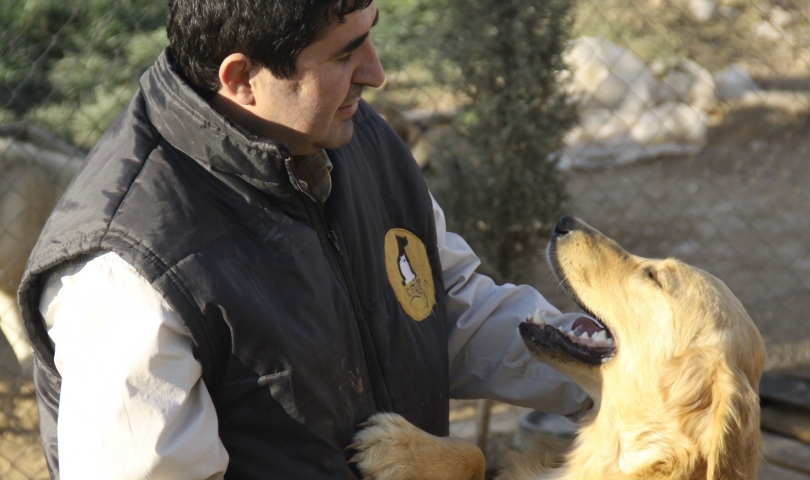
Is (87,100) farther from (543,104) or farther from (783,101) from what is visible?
(783,101)

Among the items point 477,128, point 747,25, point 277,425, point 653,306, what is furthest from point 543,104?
point 747,25

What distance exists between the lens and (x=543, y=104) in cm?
475

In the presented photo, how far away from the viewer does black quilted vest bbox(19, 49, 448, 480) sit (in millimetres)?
1605

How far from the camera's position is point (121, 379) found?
150cm

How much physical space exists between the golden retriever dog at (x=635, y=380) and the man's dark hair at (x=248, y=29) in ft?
3.21

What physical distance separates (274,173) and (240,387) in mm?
496

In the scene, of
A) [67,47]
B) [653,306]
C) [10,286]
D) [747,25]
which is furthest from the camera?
[747,25]

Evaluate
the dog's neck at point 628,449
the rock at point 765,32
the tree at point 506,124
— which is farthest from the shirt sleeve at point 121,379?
the rock at point 765,32

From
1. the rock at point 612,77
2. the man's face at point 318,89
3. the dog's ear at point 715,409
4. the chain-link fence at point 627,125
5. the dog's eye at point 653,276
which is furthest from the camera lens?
the rock at point 612,77

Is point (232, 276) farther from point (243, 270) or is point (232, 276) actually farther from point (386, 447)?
point (386, 447)

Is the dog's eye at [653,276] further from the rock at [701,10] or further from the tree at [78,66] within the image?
the rock at [701,10]

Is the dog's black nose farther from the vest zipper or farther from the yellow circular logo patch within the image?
the vest zipper

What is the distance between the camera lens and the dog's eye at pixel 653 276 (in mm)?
2597

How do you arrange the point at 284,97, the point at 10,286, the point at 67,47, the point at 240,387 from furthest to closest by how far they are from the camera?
the point at 67,47
the point at 10,286
the point at 284,97
the point at 240,387
